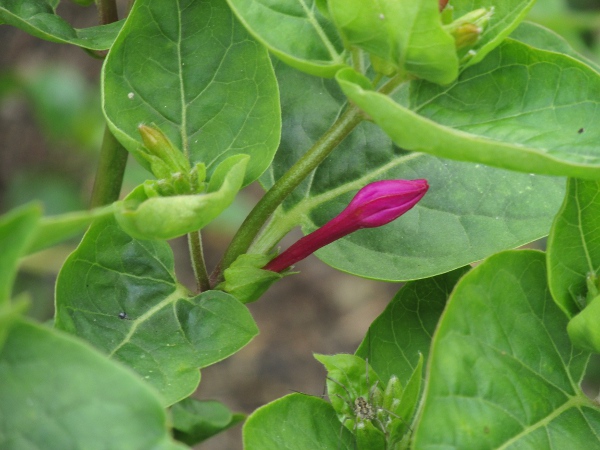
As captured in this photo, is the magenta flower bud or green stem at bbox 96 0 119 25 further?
green stem at bbox 96 0 119 25

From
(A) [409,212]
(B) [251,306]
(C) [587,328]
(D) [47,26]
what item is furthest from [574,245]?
(B) [251,306]

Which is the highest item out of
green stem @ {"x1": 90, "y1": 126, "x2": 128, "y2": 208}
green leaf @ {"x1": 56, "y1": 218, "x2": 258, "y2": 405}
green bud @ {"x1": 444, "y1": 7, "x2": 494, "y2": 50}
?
green bud @ {"x1": 444, "y1": 7, "x2": 494, "y2": 50}

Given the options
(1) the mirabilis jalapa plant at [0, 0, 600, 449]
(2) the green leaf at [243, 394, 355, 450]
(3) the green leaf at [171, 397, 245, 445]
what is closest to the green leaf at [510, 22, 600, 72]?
(1) the mirabilis jalapa plant at [0, 0, 600, 449]

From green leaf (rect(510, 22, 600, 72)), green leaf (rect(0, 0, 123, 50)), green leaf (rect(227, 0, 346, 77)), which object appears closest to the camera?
green leaf (rect(227, 0, 346, 77))

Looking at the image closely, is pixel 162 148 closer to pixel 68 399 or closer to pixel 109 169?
pixel 109 169

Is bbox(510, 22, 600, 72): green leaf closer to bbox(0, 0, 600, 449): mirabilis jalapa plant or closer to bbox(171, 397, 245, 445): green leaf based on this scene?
bbox(0, 0, 600, 449): mirabilis jalapa plant

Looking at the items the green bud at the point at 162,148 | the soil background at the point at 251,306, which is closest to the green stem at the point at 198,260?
the green bud at the point at 162,148

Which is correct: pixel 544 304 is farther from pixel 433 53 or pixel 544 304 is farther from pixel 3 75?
pixel 3 75
